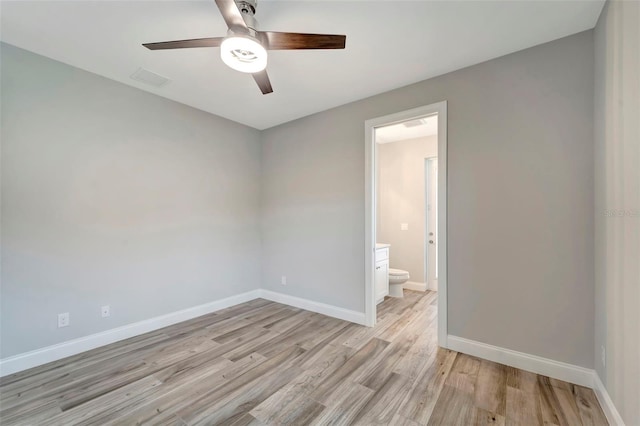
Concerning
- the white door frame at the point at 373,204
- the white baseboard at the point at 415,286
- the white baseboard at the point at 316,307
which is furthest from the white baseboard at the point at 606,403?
the white baseboard at the point at 415,286

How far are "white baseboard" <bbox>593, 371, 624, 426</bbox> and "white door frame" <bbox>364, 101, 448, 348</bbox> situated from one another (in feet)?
3.34

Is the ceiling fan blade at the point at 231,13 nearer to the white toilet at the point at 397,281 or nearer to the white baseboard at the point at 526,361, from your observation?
the white baseboard at the point at 526,361

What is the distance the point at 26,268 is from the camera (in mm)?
2225

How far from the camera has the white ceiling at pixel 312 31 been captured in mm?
1767

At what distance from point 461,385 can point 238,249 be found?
124 inches

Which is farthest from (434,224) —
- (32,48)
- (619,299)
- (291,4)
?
(32,48)

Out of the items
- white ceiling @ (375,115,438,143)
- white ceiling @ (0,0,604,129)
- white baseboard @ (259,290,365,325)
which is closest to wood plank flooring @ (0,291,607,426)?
white baseboard @ (259,290,365,325)

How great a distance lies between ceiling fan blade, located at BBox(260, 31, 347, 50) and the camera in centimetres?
158

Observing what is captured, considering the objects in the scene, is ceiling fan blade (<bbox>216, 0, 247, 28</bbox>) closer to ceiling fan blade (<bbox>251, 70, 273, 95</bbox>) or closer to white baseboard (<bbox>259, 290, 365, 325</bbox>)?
ceiling fan blade (<bbox>251, 70, 273, 95</bbox>)

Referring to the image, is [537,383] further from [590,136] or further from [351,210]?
[351,210]

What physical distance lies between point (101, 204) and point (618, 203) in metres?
4.16

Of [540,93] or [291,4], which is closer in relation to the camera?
[291,4]

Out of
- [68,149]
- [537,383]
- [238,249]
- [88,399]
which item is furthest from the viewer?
[238,249]

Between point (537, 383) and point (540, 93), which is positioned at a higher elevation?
point (540, 93)
